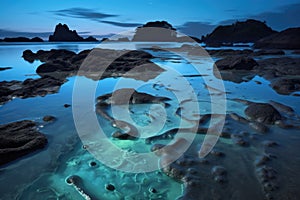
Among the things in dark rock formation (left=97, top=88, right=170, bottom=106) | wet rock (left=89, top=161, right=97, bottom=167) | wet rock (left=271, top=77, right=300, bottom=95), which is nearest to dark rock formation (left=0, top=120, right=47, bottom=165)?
wet rock (left=89, top=161, right=97, bottom=167)

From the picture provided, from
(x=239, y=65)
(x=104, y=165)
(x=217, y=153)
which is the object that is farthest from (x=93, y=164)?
(x=239, y=65)

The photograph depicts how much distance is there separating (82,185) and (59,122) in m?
2.38

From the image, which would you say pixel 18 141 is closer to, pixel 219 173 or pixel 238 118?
pixel 219 173

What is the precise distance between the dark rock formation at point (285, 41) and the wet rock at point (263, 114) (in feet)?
95.9

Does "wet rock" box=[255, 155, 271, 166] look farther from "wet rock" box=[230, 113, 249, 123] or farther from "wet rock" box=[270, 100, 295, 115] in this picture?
"wet rock" box=[270, 100, 295, 115]

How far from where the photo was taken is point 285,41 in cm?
2931

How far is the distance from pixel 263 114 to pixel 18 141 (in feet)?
15.7

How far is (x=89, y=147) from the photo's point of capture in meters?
3.50

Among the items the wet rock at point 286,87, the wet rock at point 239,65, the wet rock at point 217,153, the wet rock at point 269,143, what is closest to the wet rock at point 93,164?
the wet rock at point 217,153

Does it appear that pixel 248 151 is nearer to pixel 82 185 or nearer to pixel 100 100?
pixel 82 185

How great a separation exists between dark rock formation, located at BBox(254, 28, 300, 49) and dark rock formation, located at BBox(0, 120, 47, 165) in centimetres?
3290

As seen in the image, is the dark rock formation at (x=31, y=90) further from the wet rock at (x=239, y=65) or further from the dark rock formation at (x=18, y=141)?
the wet rock at (x=239, y=65)

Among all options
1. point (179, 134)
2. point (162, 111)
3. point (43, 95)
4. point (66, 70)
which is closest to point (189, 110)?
point (162, 111)

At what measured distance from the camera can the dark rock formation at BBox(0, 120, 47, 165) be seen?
308cm
